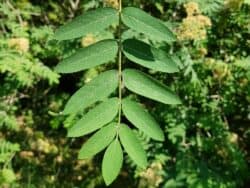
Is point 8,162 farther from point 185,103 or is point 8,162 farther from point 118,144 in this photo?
point 118,144

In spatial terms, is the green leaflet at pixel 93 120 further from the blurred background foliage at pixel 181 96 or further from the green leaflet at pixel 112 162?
the blurred background foliage at pixel 181 96

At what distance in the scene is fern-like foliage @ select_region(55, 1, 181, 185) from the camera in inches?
48.1

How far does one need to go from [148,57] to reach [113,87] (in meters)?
0.12

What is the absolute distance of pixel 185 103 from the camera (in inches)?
113

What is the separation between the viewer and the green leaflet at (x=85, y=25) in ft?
4.03

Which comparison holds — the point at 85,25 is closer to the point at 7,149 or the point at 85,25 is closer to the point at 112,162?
the point at 112,162

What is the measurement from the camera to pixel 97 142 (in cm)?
124

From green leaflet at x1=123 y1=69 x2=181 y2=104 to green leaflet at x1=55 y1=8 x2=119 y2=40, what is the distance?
0.46 ft

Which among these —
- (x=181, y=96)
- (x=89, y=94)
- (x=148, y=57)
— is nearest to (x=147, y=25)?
(x=148, y=57)

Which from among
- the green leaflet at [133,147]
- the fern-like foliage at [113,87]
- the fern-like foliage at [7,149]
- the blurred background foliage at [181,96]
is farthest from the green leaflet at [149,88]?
the fern-like foliage at [7,149]

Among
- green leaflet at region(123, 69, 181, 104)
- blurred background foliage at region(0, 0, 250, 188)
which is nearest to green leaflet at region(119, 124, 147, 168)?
green leaflet at region(123, 69, 181, 104)

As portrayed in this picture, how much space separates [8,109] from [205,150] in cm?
119

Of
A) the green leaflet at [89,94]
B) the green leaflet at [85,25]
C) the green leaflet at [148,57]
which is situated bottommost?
the green leaflet at [89,94]

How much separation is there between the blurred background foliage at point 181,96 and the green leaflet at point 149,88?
1119 millimetres
